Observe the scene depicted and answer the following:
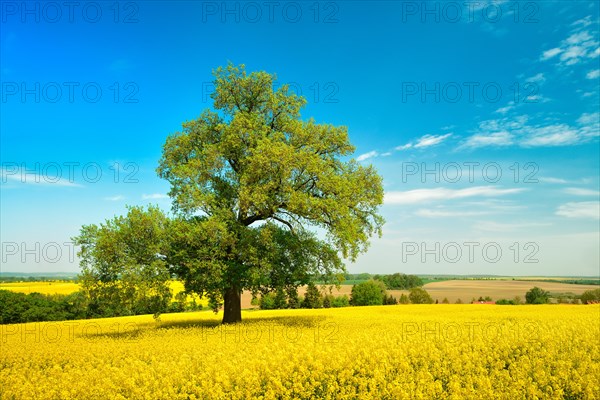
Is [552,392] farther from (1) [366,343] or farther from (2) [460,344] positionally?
(1) [366,343]

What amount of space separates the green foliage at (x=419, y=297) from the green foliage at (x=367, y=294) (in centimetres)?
406

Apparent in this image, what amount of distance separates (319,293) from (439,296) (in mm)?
38946

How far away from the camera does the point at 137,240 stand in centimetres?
1880

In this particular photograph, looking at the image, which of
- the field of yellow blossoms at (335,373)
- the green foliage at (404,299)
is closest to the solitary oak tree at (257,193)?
the field of yellow blossoms at (335,373)

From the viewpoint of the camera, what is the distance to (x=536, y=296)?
5212 centimetres

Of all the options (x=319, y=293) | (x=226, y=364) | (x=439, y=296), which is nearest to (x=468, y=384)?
(x=226, y=364)

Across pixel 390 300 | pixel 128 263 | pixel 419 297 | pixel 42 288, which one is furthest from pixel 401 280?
pixel 128 263

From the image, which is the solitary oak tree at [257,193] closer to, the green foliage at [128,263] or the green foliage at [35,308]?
the green foliage at [128,263]

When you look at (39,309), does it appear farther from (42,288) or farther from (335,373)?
(335,373)

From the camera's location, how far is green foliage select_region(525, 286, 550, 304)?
161ft

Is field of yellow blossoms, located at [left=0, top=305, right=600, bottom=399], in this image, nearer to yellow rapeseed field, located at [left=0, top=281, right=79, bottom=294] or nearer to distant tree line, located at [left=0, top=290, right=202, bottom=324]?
distant tree line, located at [left=0, top=290, right=202, bottom=324]

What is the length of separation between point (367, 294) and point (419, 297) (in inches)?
291

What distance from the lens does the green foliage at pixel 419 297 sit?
186 ft

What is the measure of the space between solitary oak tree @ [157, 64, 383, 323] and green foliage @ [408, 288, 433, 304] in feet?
127
